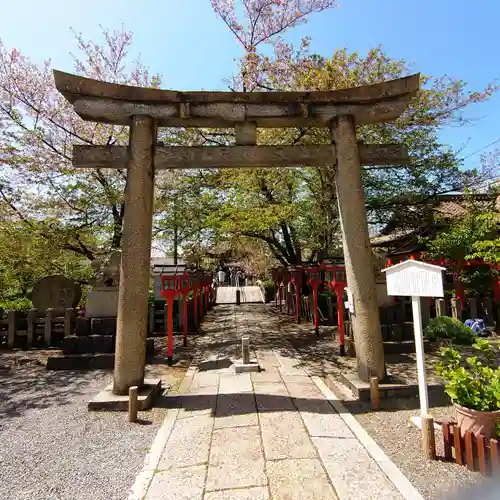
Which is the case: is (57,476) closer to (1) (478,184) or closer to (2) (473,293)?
(2) (473,293)

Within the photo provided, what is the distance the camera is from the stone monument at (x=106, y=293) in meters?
8.03

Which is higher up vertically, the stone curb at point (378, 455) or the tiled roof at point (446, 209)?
the tiled roof at point (446, 209)

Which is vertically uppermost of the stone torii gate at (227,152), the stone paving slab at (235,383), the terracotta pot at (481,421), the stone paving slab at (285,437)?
the stone torii gate at (227,152)

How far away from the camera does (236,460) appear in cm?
326

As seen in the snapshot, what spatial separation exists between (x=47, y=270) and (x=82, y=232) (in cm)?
199

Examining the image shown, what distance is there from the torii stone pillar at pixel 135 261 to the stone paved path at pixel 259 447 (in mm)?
913

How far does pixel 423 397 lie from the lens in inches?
143

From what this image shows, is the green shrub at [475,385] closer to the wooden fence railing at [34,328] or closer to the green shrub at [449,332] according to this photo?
the green shrub at [449,332]

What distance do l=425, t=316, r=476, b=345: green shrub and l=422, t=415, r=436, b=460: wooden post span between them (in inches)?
225

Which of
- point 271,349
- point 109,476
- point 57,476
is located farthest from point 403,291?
point 271,349

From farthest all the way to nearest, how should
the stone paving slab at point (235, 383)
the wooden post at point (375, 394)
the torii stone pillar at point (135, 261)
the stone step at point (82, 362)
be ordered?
1. the stone step at point (82, 362)
2. the stone paving slab at point (235, 383)
3. the torii stone pillar at point (135, 261)
4. the wooden post at point (375, 394)

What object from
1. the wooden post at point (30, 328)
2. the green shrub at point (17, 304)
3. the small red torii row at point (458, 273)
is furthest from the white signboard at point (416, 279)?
the green shrub at point (17, 304)

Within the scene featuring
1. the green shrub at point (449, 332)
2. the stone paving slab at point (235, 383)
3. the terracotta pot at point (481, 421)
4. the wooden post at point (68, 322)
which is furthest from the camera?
the wooden post at point (68, 322)

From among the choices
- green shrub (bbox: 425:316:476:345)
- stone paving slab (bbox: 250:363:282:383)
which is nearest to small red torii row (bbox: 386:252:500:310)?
green shrub (bbox: 425:316:476:345)
